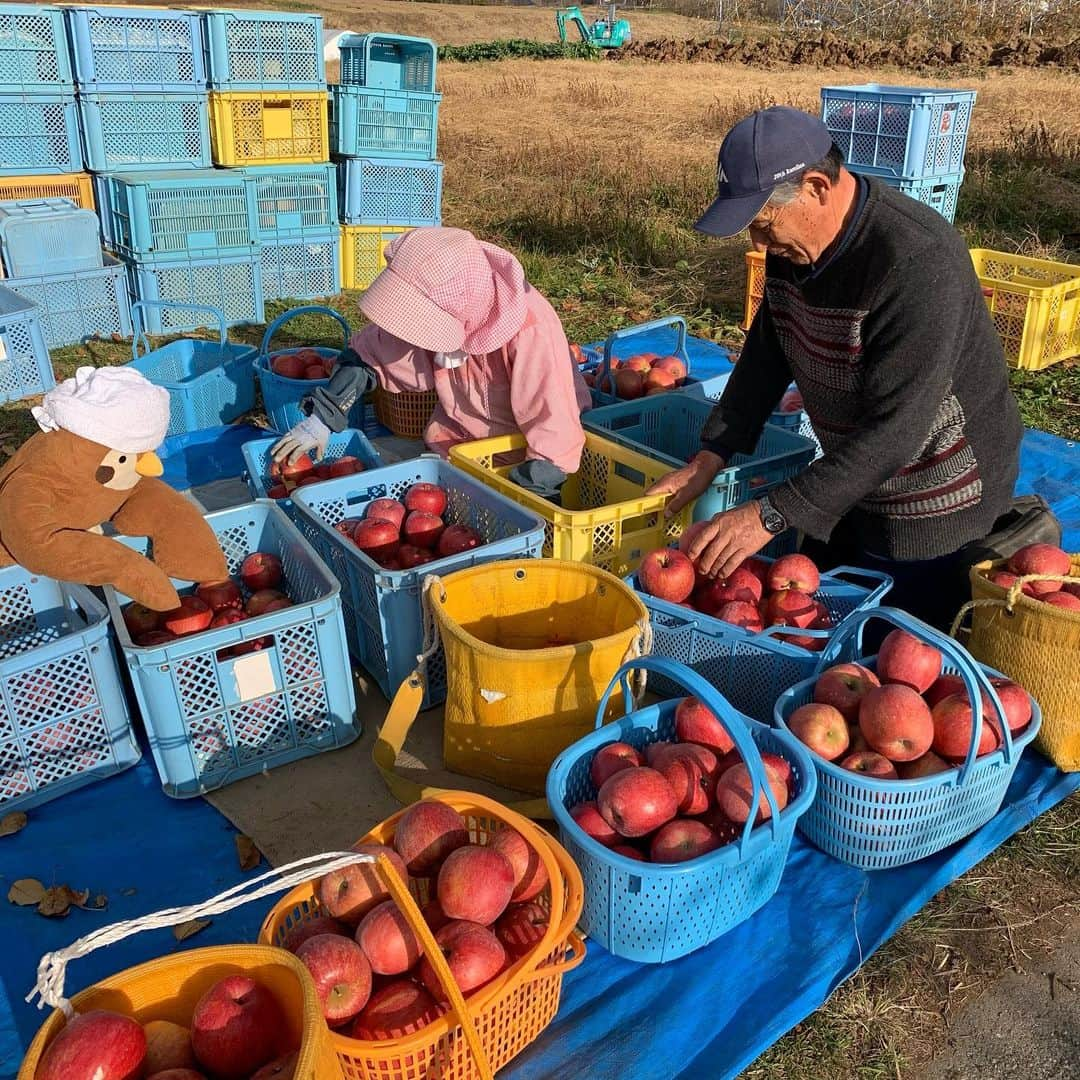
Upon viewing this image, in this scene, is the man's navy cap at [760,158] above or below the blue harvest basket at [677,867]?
above

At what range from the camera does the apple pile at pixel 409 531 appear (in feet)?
10.9

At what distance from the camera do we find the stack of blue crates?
248 inches

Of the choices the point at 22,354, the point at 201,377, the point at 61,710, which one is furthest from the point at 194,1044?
the point at 22,354

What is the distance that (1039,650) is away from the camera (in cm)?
276

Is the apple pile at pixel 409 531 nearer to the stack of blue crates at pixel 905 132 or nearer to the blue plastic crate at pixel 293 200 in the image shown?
the stack of blue crates at pixel 905 132

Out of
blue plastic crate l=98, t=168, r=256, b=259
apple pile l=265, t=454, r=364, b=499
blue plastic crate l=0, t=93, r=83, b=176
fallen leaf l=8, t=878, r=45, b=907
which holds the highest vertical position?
blue plastic crate l=0, t=93, r=83, b=176

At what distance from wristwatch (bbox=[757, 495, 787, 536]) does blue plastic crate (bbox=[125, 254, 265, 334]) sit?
515 cm

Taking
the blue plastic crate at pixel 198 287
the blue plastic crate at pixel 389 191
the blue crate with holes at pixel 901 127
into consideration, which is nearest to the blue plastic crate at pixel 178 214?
the blue plastic crate at pixel 198 287

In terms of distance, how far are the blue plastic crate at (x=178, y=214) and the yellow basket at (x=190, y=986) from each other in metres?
6.20

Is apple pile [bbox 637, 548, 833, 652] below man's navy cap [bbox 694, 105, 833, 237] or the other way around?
below

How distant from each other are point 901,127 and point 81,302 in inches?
217

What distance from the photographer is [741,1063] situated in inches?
82.4

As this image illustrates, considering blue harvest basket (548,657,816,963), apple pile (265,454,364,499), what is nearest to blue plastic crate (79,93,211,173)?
apple pile (265,454,364,499)

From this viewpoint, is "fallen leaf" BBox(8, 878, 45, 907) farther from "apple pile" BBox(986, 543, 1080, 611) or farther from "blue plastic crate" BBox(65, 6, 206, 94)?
"blue plastic crate" BBox(65, 6, 206, 94)
